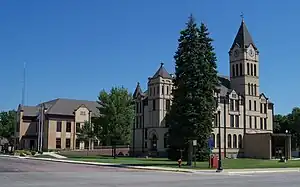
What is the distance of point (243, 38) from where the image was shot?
8812cm

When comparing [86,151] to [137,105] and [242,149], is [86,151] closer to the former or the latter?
[137,105]

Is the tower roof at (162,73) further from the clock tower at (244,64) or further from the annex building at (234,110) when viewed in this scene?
the clock tower at (244,64)

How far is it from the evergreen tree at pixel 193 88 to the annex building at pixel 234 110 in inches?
1235

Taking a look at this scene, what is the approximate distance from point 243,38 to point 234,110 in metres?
15.7

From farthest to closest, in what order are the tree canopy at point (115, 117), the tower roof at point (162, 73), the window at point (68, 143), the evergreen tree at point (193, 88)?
the window at point (68, 143) → the tower roof at point (162, 73) → the tree canopy at point (115, 117) → the evergreen tree at point (193, 88)

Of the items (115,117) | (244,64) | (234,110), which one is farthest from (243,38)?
(115,117)

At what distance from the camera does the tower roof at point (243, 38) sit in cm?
8781

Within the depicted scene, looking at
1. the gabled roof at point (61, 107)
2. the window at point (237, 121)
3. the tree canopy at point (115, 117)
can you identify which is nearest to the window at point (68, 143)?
the gabled roof at point (61, 107)

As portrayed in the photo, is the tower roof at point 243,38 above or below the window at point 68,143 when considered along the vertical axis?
above

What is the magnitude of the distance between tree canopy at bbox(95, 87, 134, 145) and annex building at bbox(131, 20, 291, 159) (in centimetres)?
688

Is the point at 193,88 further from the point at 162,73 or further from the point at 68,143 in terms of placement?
the point at 68,143

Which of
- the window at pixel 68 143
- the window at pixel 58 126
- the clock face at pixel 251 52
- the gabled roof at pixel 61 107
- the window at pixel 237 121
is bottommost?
the window at pixel 68 143

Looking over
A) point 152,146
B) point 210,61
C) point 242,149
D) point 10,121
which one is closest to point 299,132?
point 242,149

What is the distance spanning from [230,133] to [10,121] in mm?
68038
